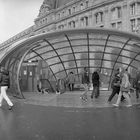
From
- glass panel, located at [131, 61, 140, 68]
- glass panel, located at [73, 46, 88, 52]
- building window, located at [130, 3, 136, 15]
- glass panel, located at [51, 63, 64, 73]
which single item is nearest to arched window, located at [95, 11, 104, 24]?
building window, located at [130, 3, 136, 15]

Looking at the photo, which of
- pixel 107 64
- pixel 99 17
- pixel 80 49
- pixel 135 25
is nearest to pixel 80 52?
pixel 80 49

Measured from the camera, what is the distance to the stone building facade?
50656mm

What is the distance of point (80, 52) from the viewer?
1914 cm

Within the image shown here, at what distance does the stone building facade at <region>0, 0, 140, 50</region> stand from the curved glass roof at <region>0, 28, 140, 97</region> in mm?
22562

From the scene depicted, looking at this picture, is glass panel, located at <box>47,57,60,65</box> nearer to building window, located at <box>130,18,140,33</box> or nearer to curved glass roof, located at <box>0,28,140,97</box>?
curved glass roof, located at <box>0,28,140,97</box>

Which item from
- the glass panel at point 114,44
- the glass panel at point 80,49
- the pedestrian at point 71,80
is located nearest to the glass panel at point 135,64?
the glass panel at point 114,44

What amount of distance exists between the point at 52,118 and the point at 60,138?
2.38 m

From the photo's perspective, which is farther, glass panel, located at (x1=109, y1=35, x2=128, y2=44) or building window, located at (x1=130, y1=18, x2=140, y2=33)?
building window, located at (x1=130, y1=18, x2=140, y2=33)

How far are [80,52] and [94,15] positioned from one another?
40.9 m

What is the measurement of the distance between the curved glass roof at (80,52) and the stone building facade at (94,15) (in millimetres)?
22562

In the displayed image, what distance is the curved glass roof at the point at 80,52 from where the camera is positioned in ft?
49.5

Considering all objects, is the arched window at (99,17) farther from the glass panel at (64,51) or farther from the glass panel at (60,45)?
the glass panel at (60,45)

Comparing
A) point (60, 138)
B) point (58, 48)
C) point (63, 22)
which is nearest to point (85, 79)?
point (58, 48)

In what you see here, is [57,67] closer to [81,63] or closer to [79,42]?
[81,63]
